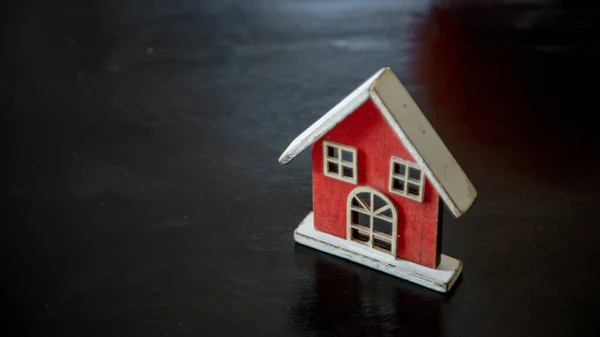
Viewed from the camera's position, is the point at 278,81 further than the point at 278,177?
Yes

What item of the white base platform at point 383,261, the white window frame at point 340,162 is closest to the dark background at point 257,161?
the white base platform at point 383,261

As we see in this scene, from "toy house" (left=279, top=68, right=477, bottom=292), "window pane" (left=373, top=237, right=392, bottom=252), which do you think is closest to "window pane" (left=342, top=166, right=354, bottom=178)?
"toy house" (left=279, top=68, right=477, bottom=292)

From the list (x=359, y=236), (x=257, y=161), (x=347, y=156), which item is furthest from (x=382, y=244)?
(x=257, y=161)

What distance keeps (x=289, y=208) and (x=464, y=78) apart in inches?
18.9

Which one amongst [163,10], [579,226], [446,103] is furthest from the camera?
[163,10]

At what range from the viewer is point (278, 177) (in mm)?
1469

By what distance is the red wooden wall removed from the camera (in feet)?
3.89

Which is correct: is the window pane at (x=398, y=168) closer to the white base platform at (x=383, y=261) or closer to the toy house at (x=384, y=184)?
the toy house at (x=384, y=184)

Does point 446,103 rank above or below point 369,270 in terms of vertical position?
above

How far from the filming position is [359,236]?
1307 mm

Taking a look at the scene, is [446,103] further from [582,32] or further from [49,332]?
[49,332]

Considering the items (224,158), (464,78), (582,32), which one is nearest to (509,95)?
→ (464,78)

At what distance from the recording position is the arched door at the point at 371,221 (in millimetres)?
1238

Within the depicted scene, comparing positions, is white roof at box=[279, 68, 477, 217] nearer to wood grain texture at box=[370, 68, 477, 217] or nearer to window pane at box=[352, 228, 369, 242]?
wood grain texture at box=[370, 68, 477, 217]
